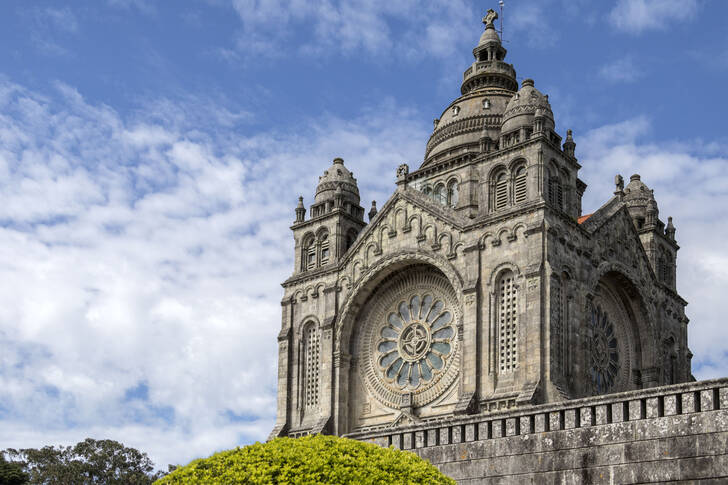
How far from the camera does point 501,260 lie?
40844mm

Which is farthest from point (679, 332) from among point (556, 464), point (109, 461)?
point (109, 461)

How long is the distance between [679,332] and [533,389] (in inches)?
603

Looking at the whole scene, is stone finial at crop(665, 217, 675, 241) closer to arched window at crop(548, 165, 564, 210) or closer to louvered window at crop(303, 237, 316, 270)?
arched window at crop(548, 165, 564, 210)

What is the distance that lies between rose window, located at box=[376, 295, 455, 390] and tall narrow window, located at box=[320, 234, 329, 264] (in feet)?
15.8

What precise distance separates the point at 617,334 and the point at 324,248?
14.5 m

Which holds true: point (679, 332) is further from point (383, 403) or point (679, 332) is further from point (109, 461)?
point (109, 461)

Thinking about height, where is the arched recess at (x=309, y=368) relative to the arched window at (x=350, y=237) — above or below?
below

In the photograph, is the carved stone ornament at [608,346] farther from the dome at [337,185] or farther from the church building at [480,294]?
the dome at [337,185]

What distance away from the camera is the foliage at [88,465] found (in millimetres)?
62406

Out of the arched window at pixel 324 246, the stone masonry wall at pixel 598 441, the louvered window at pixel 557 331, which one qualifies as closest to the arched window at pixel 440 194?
the arched window at pixel 324 246

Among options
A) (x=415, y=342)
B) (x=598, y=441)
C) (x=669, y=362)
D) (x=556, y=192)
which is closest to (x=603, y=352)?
(x=669, y=362)

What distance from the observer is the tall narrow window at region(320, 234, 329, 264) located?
48812 mm

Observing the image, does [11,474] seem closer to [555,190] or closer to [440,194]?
[440,194]

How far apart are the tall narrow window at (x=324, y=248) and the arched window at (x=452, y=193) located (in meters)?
6.98
